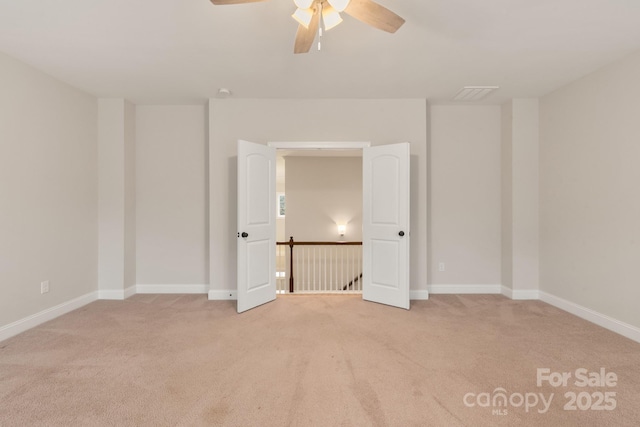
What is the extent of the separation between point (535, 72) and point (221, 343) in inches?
169

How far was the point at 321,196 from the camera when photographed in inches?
313

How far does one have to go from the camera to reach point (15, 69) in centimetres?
315

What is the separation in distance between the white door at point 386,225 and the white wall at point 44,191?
3639mm

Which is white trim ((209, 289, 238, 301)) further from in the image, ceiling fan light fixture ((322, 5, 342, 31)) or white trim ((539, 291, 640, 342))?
white trim ((539, 291, 640, 342))

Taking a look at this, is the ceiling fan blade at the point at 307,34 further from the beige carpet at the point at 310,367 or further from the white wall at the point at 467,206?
the white wall at the point at 467,206

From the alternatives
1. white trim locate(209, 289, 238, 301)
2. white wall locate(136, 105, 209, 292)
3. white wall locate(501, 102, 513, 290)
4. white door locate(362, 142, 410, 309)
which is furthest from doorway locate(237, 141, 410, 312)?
white wall locate(501, 102, 513, 290)

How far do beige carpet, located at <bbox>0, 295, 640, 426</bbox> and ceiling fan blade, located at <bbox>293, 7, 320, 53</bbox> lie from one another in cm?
250

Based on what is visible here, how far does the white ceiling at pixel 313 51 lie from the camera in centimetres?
240

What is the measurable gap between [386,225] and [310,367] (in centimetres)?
216

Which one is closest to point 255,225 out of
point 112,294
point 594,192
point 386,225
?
point 386,225

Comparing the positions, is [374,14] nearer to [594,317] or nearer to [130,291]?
[594,317]

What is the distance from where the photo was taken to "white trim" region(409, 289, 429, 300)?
14.1 feet

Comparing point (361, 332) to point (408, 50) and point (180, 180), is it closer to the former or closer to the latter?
point (408, 50)

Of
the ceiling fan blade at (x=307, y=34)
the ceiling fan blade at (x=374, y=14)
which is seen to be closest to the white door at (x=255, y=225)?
the ceiling fan blade at (x=307, y=34)
